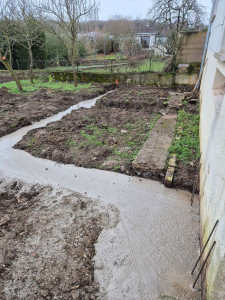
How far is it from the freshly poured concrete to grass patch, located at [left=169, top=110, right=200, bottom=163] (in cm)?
112

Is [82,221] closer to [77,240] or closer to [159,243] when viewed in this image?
[77,240]

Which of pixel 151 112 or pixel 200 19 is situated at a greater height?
pixel 200 19

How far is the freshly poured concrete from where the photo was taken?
88.4 inches

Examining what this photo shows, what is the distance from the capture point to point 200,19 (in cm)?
1195

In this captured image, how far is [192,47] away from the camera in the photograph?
9.97m

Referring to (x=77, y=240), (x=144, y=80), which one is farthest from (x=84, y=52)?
(x=77, y=240)

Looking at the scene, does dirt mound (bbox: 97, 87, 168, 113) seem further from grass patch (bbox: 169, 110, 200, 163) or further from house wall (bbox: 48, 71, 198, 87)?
house wall (bbox: 48, 71, 198, 87)

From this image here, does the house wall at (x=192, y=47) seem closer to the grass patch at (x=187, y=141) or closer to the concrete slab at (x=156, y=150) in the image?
the grass patch at (x=187, y=141)

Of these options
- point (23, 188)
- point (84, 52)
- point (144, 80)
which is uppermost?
point (84, 52)

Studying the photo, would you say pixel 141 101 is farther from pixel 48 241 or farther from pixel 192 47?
pixel 48 241

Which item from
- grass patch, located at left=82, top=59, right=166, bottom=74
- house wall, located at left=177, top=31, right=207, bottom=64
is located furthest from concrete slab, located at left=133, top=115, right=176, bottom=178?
grass patch, located at left=82, top=59, right=166, bottom=74

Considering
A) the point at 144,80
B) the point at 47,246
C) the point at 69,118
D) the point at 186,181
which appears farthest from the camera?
the point at 144,80

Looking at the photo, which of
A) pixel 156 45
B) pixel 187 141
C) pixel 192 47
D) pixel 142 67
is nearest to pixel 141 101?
pixel 187 141

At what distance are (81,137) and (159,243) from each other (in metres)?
3.73
